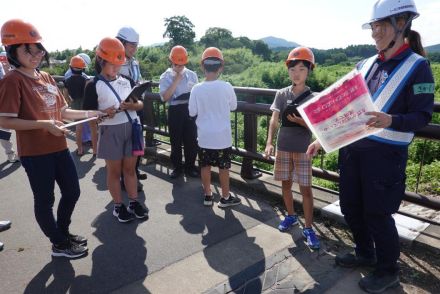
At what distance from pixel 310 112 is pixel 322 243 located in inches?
57.9

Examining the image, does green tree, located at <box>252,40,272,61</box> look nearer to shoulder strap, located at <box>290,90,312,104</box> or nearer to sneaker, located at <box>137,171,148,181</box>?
sneaker, located at <box>137,171,148,181</box>

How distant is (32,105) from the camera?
2.59 metres

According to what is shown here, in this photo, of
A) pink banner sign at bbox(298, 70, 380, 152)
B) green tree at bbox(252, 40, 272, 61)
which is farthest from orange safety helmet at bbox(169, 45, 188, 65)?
green tree at bbox(252, 40, 272, 61)

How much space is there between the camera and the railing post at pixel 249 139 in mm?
4328

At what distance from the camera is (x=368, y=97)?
6.82ft

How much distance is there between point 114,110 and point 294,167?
5.75 ft

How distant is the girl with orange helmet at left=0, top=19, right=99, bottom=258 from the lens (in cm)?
249

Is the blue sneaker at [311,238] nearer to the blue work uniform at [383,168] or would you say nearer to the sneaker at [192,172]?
the blue work uniform at [383,168]

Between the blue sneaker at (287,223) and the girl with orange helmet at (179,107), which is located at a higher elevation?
the girl with orange helmet at (179,107)

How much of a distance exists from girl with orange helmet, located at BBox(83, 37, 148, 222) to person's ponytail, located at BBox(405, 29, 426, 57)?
2.34 metres

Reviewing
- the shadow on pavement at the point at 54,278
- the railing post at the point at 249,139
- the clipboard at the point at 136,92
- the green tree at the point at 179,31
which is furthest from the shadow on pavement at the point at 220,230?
the green tree at the point at 179,31

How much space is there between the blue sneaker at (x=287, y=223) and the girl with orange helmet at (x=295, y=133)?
0.24 meters

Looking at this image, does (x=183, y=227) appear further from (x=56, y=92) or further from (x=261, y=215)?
(x=56, y=92)

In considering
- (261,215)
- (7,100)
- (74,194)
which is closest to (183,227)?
(261,215)
